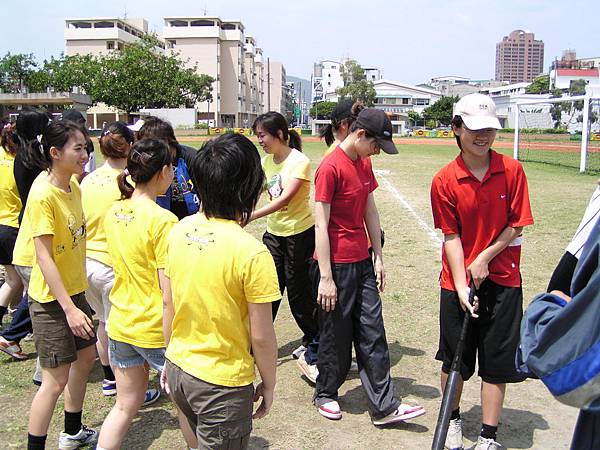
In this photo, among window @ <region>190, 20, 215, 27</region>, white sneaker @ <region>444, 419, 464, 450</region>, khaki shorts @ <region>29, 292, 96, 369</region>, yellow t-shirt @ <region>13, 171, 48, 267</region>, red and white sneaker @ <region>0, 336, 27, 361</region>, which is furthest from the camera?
window @ <region>190, 20, 215, 27</region>

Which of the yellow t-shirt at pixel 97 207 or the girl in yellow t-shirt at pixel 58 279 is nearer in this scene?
the girl in yellow t-shirt at pixel 58 279

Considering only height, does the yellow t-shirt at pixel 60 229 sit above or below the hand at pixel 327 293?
above

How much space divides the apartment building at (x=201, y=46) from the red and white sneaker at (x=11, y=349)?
84275 millimetres

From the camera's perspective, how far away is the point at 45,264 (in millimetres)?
3074

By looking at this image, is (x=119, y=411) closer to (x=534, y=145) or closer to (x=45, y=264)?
(x=45, y=264)

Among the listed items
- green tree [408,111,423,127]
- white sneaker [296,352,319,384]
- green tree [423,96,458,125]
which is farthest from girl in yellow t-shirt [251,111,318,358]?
green tree [408,111,423,127]

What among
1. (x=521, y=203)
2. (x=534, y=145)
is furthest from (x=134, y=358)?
(x=534, y=145)

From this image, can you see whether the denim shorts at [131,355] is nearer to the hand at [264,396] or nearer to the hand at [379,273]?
the hand at [264,396]

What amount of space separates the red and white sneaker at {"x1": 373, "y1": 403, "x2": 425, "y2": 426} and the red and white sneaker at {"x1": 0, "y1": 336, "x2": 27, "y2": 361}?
3.00 meters

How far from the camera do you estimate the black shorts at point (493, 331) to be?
333cm

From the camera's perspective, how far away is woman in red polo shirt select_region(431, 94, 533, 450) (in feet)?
10.8

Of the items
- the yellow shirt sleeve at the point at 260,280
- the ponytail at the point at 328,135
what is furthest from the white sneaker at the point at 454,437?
the ponytail at the point at 328,135

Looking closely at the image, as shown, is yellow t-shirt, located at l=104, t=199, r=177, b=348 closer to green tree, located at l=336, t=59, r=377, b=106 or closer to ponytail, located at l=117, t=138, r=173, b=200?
ponytail, located at l=117, t=138, r=173, b=200

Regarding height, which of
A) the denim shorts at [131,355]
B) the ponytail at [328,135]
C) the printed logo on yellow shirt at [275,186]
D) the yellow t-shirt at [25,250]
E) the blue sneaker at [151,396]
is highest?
the ponytail at [328,135]
